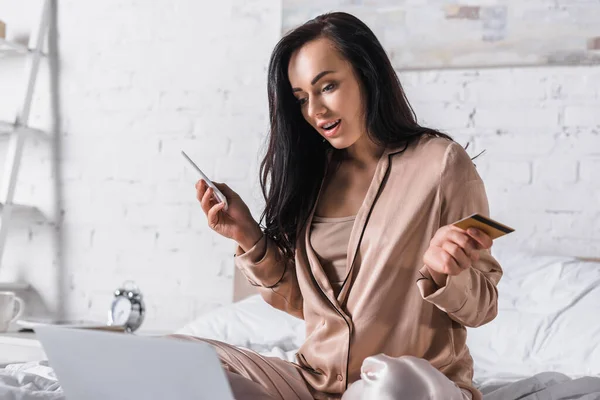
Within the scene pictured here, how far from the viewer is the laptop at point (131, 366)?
0.81 meters

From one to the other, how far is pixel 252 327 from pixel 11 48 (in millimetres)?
1479

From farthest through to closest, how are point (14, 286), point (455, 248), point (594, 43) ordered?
point (14, 286) → point (594, 43) → point (455, 248)

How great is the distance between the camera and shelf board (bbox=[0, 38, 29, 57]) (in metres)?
2.70

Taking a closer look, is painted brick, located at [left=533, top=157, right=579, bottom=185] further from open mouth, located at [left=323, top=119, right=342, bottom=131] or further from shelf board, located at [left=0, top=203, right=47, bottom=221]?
shelf board, located at [left=0, top=203, right=47, bottom=221]

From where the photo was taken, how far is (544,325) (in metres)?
1.75

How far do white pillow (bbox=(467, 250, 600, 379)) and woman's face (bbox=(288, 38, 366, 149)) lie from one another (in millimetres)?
717

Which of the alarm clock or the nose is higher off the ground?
the nose

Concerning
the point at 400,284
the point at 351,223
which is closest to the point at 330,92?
the point at 351,223

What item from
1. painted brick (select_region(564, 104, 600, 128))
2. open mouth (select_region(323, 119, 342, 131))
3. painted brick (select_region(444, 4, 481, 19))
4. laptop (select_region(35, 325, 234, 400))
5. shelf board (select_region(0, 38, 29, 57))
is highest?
painted brick (select_region(444, 4, 481, 19))

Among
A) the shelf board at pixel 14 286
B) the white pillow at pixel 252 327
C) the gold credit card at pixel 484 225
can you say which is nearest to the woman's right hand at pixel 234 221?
the gold credit card at pixel 484 225

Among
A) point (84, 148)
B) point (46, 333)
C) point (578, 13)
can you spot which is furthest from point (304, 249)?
point (84, 148)

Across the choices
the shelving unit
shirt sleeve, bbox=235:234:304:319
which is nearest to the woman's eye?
shirt sleeve, bbox=235:234:304:319

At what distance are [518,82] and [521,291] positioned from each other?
674 millimetres

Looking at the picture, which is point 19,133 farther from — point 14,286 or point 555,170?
point 555,170
